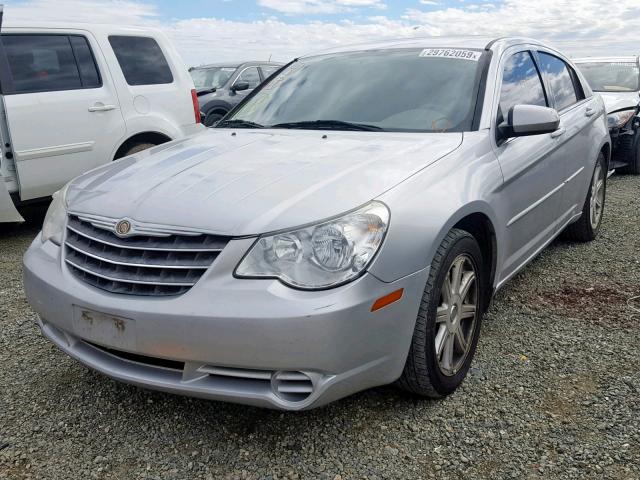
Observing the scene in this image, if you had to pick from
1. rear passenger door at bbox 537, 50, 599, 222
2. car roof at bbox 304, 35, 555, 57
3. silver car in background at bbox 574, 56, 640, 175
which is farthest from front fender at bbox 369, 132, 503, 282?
silver car in background at bbox 574, 56, 640, 175

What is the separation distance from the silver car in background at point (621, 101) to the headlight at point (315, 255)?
6336mm

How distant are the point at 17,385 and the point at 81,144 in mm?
2984

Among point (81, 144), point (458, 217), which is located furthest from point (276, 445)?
point (81, 144)

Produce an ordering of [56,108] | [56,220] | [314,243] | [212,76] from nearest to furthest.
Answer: [314,243] < [56,220] < [56,108] < [212,76]

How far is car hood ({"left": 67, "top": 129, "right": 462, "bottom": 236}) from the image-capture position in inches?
84.8

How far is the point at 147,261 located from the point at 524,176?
6.41 feet

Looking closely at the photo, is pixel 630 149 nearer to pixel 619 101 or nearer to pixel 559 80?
pixel 619 101

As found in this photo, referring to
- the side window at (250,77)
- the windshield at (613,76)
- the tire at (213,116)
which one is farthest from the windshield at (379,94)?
the side window at (250,77)

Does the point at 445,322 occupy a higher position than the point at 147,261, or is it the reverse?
the point at 147,261

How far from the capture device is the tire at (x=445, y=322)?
2.33 m

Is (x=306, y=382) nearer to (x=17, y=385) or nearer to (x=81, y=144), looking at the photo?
(x=17, y=385)

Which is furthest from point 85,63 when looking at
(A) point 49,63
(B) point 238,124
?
(B) point 238,124

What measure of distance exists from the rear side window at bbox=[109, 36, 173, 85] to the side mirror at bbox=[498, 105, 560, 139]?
13.1ft

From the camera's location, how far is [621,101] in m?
8.16
